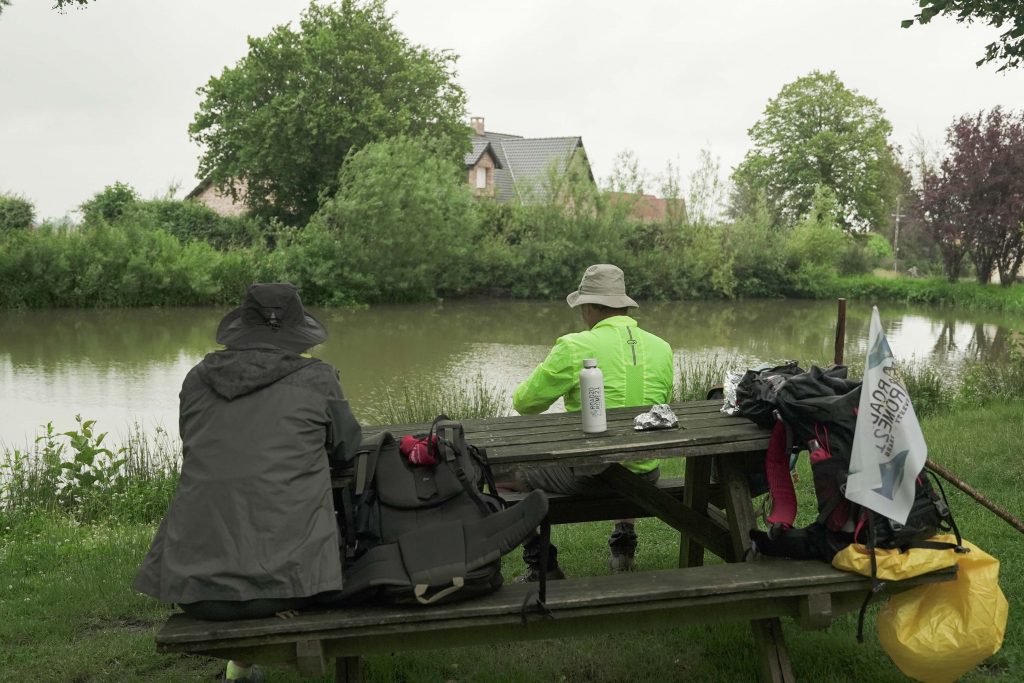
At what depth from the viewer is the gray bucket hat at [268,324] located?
3.08 m

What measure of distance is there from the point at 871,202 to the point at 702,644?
55.5 metres

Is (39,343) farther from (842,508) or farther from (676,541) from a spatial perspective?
(842,508)

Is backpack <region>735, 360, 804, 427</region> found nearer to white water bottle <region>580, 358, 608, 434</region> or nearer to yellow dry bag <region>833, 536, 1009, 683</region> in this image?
white water bottle <region>580, 358, 608, 434</region>

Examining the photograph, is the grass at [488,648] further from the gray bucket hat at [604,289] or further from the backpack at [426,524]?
the gray bucket hat at [604,289]

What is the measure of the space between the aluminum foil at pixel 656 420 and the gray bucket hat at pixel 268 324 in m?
1.34

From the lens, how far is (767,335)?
25.7 m

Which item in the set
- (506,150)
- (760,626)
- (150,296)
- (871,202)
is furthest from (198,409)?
(871,202)

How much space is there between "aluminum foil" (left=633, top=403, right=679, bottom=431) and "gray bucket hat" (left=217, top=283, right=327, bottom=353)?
134cm

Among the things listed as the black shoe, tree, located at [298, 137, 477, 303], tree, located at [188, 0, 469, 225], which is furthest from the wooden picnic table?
tree, located at [188, 0, 469, 225]

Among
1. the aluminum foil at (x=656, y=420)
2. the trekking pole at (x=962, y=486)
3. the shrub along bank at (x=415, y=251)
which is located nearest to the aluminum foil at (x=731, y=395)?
the aluminum foil at (x=656, y=420)

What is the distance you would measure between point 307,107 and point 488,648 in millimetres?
35662

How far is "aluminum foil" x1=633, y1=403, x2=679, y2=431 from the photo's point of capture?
3.76 m

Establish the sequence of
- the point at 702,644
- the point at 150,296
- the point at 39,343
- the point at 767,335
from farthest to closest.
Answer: the point at 150,296
the point at 767,335
the point at 39,343
the point at 702,644

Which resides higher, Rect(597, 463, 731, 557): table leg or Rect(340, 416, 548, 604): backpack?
Rect(340, 416, 548, 604): backpack
